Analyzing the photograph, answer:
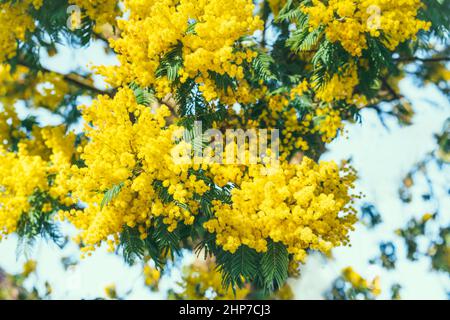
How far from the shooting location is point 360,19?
184 inches

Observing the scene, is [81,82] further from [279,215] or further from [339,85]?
[279,215]

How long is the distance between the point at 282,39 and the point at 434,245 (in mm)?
3809

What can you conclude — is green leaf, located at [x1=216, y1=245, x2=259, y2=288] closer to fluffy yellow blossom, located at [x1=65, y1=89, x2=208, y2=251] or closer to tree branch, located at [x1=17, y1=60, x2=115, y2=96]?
fluffy yellow blossom, located at [x1=65, y1=89, x2=208, y2=251]

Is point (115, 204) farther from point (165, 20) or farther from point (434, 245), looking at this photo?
point (434, 245)

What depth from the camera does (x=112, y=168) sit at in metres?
4.04

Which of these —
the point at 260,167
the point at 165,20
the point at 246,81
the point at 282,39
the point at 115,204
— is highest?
the point at 282,39

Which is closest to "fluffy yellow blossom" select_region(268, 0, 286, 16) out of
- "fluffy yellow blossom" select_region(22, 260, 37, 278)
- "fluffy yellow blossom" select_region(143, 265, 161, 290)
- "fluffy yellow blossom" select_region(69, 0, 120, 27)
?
"fluffy yellow blossom" select_region(69, 0, 120, 27)

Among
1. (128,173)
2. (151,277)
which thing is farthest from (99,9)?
(151,277)

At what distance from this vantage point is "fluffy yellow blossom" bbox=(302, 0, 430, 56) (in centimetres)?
452

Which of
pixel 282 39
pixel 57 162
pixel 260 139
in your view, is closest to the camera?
pixel 260 139

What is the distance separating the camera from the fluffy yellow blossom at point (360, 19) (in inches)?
178

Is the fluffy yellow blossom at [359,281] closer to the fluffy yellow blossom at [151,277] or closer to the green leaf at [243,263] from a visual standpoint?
the fluffy yellow blossom at [151,277]
